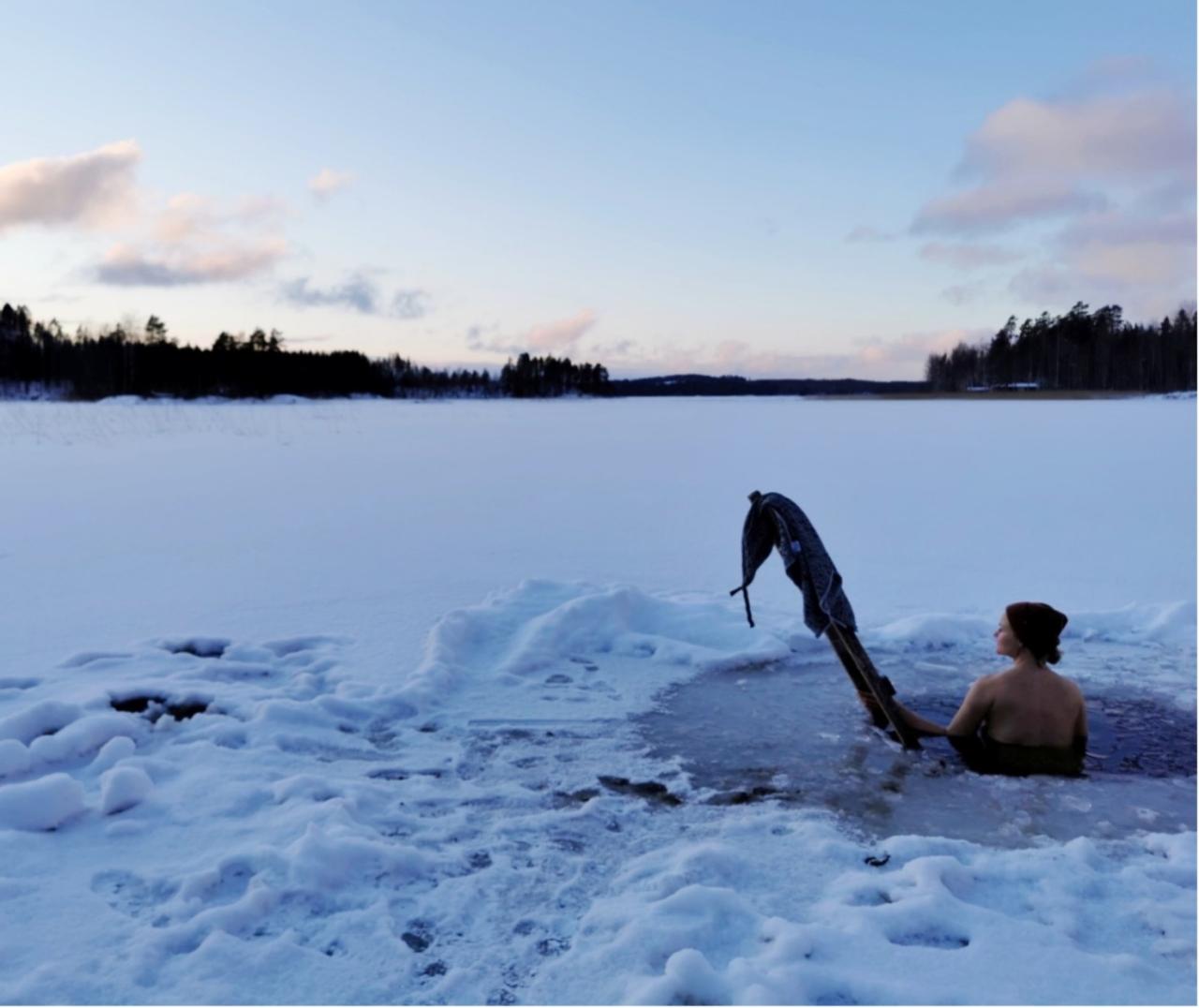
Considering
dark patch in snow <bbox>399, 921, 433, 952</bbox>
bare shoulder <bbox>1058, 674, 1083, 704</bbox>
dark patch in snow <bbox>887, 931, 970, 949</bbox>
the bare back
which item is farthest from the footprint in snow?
bare shoulder <bbox>1058, 674, 1083, 704</bbox>

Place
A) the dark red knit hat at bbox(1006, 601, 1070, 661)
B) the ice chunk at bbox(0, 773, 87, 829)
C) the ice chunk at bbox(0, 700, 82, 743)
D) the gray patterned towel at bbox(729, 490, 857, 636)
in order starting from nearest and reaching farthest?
the ice chunk at bbox(0, 773, 87, 829)
the ice chunk at bbox(0, 700, 82, 743)
the dark red knit hat at bbox(1006, 601, 1070, 661)
the gray patterned towel at bbox(729, 490, 857, 636)

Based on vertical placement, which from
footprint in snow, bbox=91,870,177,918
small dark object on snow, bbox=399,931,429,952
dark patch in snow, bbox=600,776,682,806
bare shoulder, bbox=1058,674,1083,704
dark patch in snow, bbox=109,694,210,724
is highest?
bare shoulder, bbox=1058,674,1083,704

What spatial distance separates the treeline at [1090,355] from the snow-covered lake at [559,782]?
79.0 metres

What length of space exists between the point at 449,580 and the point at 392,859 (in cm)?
453

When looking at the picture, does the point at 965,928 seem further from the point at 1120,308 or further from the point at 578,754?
the point at 1120,308

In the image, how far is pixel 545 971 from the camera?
2463 millimetres

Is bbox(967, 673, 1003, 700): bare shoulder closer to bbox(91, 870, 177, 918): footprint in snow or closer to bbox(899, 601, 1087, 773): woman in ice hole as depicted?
bbox(899, 601, 1087, 773): woman in ice hole

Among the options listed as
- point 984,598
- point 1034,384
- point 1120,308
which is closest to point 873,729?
point 984,598

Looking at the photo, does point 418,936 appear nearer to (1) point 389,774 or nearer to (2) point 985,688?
(1) point 389,774

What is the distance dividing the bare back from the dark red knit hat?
0.50 feet

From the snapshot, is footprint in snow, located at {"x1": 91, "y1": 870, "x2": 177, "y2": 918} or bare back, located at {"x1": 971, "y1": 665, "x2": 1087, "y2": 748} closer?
footprint in snow, located at {"x1": 91, "y1": 870, "x2": 177, "y2": 918}

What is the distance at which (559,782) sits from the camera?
378 cm

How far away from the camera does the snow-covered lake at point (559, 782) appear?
8.24 feet

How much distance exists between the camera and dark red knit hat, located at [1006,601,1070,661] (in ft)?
13.4
